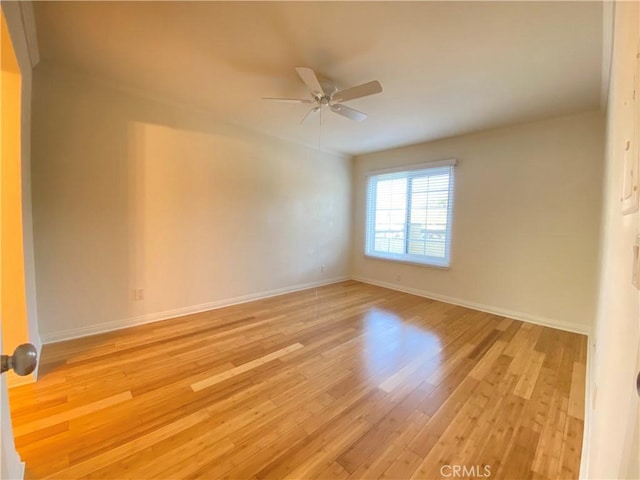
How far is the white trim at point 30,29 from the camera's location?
164 cm

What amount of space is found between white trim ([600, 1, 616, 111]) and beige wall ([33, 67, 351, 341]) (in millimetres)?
3454

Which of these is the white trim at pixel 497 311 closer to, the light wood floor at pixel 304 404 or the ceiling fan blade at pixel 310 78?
the light wood floor at pixel 304 404

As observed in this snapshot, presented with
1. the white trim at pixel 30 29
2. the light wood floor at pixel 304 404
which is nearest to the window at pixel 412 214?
the light wood floor at pixel 304 404

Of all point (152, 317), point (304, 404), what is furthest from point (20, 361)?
point (152, 317)

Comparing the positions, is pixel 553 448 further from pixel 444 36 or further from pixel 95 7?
pixel 95 7

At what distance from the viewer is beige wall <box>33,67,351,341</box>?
2451 mm

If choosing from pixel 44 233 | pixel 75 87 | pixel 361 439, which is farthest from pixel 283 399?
pixel 75 87

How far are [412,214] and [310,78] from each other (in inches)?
122

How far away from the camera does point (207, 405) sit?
1766mm

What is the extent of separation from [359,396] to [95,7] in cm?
312

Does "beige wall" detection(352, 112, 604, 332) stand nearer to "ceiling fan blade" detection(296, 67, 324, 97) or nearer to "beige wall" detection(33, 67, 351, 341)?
"beige wall" detection(33, 67, 351, 341)

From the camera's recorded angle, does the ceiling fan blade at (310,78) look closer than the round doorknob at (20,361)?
No

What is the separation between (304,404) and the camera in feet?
5.90

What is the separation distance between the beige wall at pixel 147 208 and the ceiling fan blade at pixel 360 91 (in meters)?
1.90
